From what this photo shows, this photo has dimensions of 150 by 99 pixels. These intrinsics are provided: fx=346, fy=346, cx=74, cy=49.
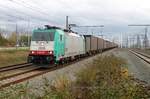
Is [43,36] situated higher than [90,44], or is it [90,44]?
[43,36]

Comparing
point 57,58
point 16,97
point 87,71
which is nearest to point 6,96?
point 16,97

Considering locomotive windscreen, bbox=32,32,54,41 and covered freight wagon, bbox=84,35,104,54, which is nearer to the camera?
locomotive windscreen, bbox=32,32,54,41

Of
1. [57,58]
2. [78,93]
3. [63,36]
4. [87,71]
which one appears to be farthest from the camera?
[63,36]

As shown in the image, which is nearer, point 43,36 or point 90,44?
point 43,36

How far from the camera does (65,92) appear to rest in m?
7.32

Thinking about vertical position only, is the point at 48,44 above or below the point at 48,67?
above

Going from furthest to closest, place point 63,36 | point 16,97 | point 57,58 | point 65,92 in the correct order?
point 63,36, point 57,58, point 65,92, point 16,97

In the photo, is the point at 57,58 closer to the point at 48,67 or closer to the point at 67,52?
the point at 48,67

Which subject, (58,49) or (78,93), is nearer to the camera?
(78,93)

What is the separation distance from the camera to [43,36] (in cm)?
2791

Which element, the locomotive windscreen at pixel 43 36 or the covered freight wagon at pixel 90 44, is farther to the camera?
the covered freight wagon at pixel 90 44

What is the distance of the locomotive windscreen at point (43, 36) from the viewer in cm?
2750

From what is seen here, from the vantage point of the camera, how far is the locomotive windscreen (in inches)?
1083

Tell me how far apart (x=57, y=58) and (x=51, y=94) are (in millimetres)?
20193
